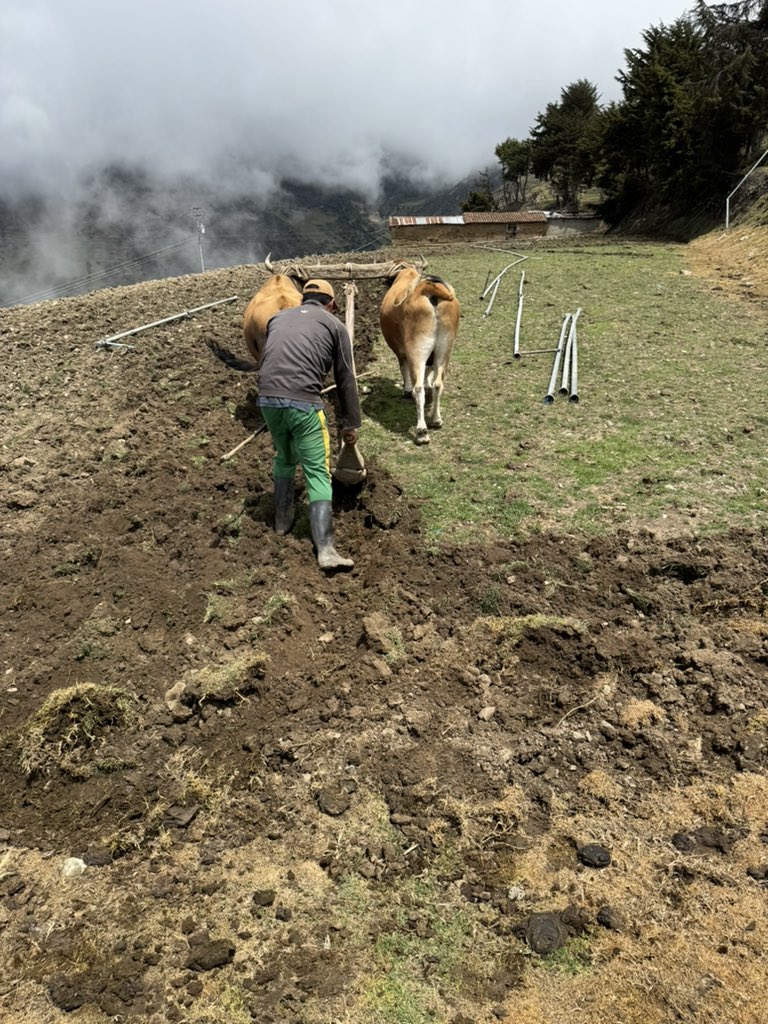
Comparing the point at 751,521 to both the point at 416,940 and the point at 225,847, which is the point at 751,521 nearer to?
the point at 416,940

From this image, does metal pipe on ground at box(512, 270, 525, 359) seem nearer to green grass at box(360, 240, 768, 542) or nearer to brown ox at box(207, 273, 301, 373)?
green grass at box(360, 240, 768, 542)

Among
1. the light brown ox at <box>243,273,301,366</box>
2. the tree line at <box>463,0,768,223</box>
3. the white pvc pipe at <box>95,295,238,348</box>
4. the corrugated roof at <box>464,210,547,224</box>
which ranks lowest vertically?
the white pvc pipe at <box>95,295,238,348</box>

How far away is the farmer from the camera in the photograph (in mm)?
5562

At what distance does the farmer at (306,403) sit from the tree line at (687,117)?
25.0 m

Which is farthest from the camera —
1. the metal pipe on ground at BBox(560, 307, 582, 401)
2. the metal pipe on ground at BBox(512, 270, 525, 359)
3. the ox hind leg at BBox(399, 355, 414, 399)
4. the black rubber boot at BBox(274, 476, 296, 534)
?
the metal pipe on ground at BBox(512, 270, 525, 359)

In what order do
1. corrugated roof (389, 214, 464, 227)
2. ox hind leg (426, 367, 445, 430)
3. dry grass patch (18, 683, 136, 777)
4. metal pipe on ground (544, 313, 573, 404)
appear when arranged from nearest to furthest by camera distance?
dry grass patch (18, 683, 136, 777) → ox hind leg (426, 367, 445, 430) → metal pipe on ground (544, 313, 573, 404) → corrugated roof (389, 214, 464, 227)

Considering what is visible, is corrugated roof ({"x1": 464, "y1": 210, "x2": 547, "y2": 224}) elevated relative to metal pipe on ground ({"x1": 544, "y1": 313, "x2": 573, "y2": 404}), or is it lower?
elevated

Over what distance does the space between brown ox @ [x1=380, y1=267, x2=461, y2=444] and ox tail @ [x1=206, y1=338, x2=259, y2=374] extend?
2507 mm

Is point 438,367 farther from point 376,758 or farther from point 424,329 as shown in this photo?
point 376,758

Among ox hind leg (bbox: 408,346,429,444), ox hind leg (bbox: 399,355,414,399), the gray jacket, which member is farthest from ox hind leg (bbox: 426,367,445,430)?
the gray jacket

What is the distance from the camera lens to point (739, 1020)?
2416 millimetres

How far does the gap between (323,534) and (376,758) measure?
2241mm

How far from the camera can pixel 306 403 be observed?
555 cm

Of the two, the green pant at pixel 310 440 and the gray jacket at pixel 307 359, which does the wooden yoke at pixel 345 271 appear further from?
the green pant at pixel 310 440
